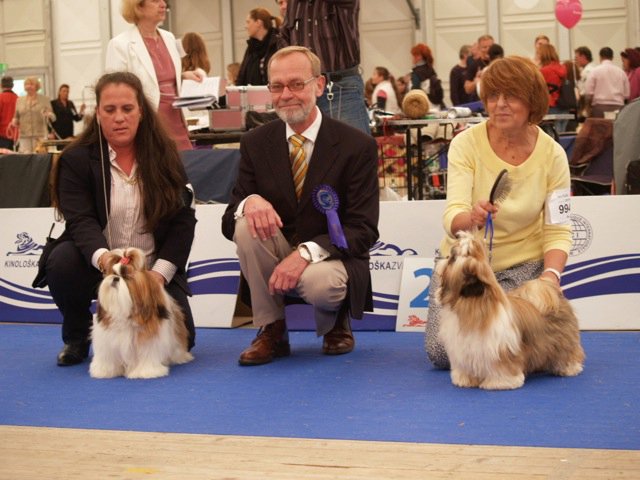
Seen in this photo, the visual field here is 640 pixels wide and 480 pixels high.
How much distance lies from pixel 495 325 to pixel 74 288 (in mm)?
1727

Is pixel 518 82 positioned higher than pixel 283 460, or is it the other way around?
pixel 518 82

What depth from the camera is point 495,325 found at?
120 inches

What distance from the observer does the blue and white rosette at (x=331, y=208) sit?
3.61m

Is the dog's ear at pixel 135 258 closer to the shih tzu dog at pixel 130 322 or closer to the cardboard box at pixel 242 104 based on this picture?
the shih tzu dog at pixel 130 322

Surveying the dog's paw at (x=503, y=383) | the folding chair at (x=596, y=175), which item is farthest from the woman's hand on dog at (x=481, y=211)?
the folding chair at (x=596, y=175)

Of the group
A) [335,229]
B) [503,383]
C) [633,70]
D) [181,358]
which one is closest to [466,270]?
[503,383]

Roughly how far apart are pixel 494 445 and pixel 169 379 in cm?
147

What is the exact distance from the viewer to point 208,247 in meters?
4.76

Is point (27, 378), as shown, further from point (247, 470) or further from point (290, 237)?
point (247, 470)

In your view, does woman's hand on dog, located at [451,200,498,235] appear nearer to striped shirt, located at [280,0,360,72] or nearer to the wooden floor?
the wooden floor

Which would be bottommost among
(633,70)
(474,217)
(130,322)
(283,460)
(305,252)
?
(283,460)

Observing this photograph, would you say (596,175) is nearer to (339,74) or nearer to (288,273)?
(339,74)

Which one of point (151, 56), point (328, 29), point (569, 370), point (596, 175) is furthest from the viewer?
point (596, 175)

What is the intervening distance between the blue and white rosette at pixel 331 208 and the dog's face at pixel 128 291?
68cm
